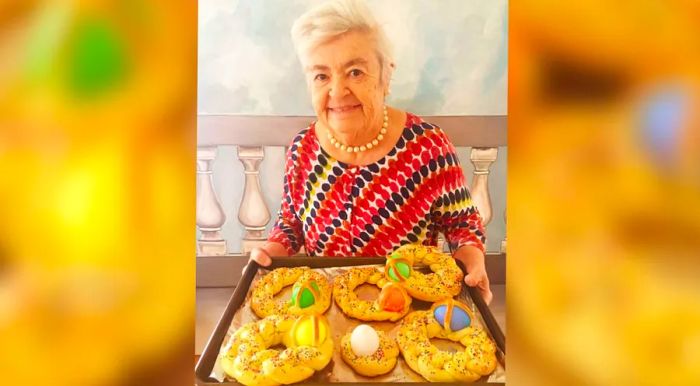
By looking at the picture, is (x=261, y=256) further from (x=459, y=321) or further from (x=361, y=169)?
(x=459, y=321)

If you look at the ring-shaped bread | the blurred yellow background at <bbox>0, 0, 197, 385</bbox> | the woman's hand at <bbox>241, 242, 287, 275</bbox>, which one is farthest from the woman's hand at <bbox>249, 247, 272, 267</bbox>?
the blurred yellow background at <bbox>0, 0, 197, 385</bbox>

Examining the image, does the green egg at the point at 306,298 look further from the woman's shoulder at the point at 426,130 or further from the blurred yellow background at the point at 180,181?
the blurred yellow background at the point at 180,181

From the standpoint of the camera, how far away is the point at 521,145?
245mm

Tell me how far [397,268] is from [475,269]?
12cm

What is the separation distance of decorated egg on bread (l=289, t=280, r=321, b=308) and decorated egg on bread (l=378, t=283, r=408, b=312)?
10cm

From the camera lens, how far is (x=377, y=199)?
0.92 metres

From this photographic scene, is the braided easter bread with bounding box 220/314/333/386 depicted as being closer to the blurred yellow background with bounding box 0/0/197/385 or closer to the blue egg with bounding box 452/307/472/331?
the blue egg with bounding box 452/307/472/331

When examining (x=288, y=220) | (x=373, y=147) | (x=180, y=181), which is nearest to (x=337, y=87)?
(x=373, y=147)

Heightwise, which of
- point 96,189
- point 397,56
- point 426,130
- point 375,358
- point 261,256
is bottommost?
point 375,358

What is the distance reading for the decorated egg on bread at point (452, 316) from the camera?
0.74 m

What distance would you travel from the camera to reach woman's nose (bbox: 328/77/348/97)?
2.80 ft

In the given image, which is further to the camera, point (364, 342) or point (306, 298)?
point (306, 298)

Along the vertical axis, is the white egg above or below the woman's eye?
below

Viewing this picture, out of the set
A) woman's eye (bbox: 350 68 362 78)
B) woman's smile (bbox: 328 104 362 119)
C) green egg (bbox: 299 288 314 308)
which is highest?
woman's eye (bbox: 350 68 362 78)
